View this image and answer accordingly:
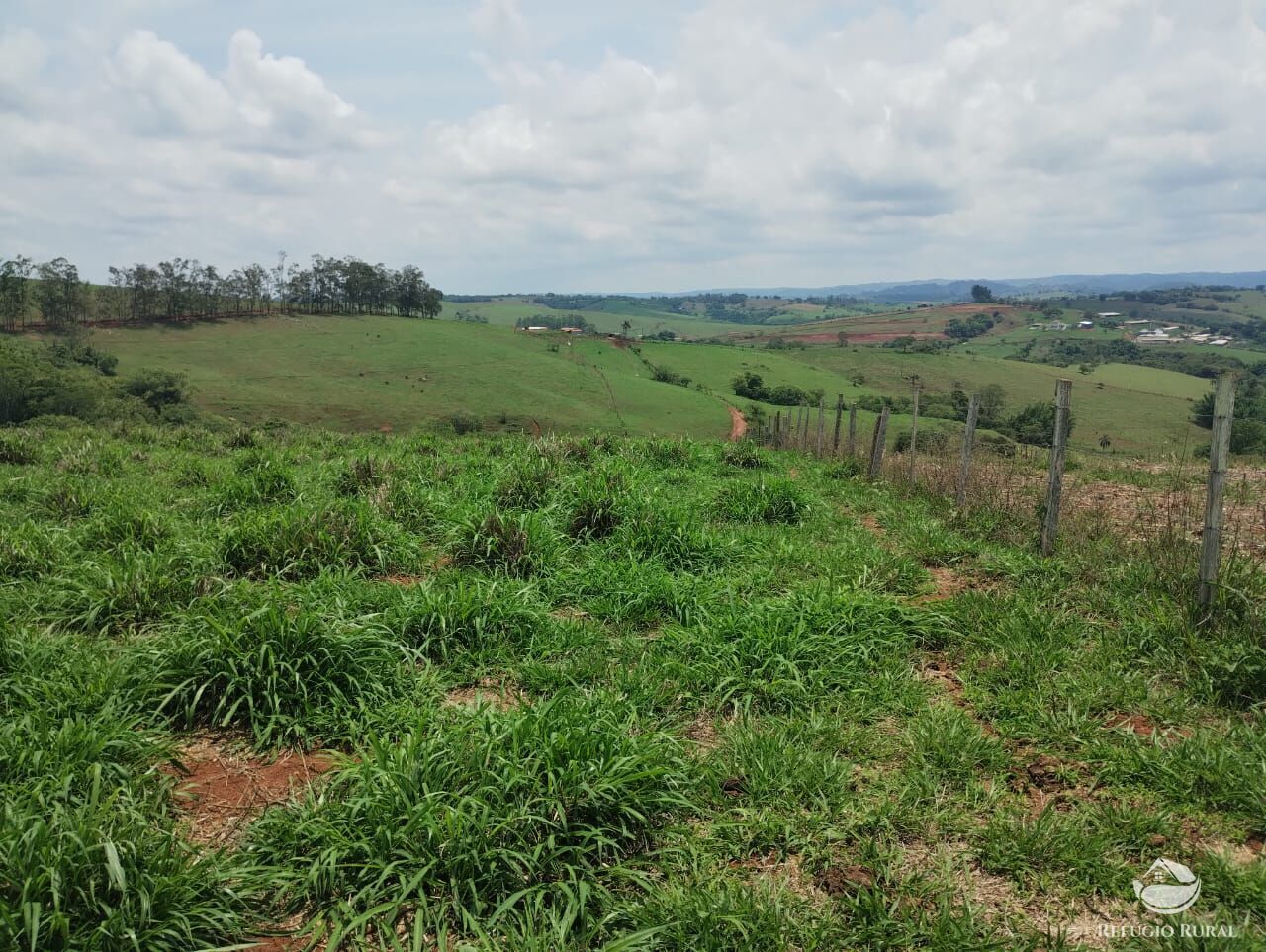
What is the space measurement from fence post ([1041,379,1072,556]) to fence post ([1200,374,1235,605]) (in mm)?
1688

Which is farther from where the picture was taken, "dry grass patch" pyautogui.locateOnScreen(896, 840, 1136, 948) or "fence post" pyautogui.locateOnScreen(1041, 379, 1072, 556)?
"fence post" pyautogui.locateOnScreen(1041, 379, 1072, 556)

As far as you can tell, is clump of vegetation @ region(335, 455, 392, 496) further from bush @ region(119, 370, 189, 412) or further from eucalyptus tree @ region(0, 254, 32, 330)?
eucalyptus tree @ region(0, 254, 32, 330)

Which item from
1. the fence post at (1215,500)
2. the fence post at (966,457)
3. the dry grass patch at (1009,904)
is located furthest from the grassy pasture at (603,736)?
the fence post at (966,457)

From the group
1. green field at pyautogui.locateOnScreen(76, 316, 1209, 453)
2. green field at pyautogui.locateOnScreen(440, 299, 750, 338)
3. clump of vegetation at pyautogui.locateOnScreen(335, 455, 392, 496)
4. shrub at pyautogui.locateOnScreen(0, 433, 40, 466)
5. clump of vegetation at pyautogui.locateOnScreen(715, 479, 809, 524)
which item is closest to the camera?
clump of vegetation at pyautogui.locateOnScreen(335, 455, 392, 496)

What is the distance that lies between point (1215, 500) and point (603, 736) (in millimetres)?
4529

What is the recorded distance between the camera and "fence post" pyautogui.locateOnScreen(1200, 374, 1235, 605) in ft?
15.8

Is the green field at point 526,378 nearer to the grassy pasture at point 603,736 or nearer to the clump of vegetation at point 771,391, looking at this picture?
the clump of vegetation at point 771,391

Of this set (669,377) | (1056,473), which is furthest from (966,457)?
(669,377)

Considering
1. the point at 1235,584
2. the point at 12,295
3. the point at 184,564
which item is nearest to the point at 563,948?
the point at 184,564

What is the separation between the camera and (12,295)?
67.2 m

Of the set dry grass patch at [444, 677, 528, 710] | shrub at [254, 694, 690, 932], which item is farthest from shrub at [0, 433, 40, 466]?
shrub at [254, 694, 690, 932]

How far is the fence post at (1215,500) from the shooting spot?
15.8ft

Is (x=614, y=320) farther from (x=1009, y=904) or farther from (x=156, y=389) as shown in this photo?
(x=1009, y=904)

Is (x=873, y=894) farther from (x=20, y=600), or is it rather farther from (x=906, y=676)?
(x=20, y=600)
